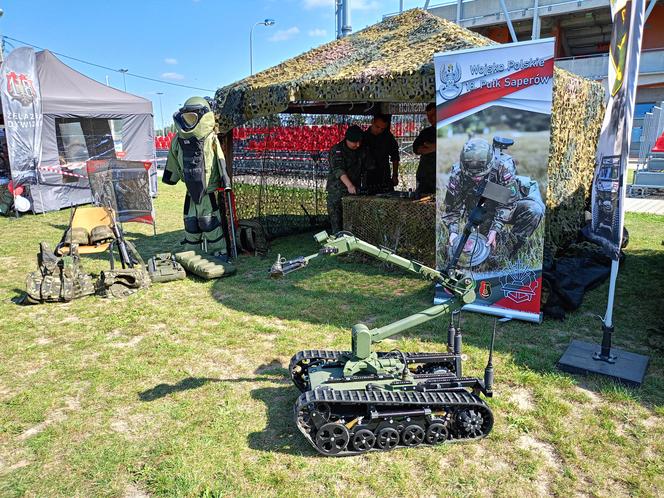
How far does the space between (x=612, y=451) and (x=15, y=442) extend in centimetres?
428

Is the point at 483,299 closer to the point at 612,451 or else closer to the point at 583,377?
the point at 583,377

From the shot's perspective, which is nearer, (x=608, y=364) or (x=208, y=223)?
(x=608, y=364)

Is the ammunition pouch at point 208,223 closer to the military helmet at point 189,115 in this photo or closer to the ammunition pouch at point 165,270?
the ammunition pouch at point 165,270

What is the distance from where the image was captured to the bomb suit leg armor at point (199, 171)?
25.7 feet

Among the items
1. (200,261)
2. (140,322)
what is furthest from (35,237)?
(140,322)

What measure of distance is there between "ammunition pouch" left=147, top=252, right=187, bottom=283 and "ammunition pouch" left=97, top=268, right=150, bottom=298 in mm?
275

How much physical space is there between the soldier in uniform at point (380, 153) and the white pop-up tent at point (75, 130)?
904 cm

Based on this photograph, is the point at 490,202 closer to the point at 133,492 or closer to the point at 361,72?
the point at 361,72

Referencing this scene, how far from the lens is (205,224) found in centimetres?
820

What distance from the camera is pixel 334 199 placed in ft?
28.6

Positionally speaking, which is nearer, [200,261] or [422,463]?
[422,463]

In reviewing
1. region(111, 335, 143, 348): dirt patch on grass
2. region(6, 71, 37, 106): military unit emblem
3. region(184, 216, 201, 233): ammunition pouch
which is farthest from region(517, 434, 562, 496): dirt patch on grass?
region(6, 71, 37, 106): military unit emblem

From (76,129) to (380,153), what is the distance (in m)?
9.87

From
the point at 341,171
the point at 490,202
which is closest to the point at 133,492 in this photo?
the point at 490,202
